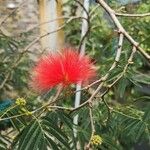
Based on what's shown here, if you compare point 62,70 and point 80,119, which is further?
point 80,119

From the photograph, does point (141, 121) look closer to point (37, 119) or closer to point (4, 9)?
point (37, 119)

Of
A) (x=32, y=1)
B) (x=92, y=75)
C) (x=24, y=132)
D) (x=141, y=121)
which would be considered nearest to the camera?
(x=24, y=132)

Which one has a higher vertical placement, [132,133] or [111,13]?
[111,13]

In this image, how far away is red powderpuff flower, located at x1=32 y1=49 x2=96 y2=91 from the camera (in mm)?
1083

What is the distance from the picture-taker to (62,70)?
1.08 metres

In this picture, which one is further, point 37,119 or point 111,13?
point 111,13

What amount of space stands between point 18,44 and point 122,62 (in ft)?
3.92

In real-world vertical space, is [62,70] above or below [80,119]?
above

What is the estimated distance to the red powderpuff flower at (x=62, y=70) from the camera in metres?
1.08

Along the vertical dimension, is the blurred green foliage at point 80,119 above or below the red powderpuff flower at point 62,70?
below

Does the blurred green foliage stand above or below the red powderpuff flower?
below

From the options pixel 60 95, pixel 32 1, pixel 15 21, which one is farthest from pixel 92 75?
pixel 15 21

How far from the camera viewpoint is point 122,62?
140 cm

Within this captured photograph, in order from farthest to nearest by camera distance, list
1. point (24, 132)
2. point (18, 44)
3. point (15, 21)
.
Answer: point (15, 21) < point (18, 44) < point (24, 132)
